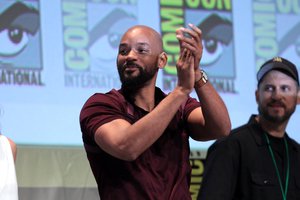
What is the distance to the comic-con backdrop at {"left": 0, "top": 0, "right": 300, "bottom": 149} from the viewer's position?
3271mm

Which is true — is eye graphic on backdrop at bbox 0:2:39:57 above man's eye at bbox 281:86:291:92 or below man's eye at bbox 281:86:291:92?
above

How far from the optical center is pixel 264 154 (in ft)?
10.2

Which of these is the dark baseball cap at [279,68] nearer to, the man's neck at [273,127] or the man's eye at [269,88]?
the man's eye at [269,88]

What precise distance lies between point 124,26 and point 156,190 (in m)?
1.43

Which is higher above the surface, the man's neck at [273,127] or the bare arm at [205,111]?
the bare arm at [205,111]

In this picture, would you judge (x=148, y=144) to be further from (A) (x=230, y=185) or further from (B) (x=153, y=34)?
(A) (x=230, y=185)

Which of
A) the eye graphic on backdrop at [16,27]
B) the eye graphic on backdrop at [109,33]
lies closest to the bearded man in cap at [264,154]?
the eye graphic on backdrop at [109,33]

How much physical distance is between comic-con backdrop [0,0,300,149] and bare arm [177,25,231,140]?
1.05m

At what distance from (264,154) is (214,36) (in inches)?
31.4

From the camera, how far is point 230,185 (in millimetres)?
3004

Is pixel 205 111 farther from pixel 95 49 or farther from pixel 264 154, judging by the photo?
pixel 95 49

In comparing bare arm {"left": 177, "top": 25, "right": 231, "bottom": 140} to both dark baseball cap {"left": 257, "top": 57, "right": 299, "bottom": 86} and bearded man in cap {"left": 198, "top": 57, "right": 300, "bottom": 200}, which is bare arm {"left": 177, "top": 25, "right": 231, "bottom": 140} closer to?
bearded man in cap {"left": 198, "top": 57, "right": 300, "bottom": 200}

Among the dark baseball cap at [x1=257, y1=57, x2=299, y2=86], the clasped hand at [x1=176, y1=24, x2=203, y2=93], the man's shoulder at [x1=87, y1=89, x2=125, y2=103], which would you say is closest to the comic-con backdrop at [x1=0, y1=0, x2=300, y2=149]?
the dark baseball cap at [x1=257, y1=57, x2=299, y2=86]

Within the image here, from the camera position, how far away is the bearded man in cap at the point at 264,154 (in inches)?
119
